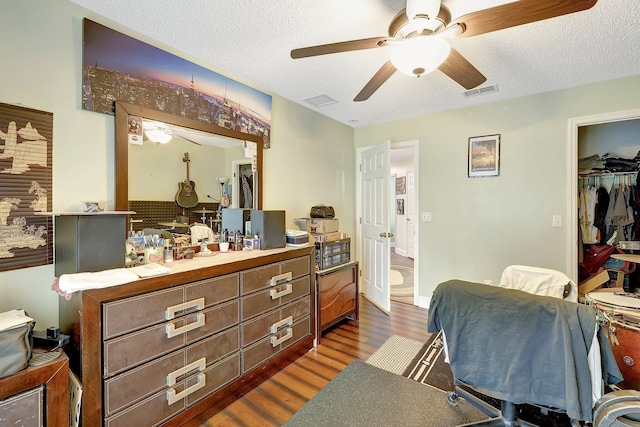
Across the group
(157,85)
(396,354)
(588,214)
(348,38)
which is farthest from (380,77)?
(588,214)

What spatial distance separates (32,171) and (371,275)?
3295mm

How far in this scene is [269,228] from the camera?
92.3 inches

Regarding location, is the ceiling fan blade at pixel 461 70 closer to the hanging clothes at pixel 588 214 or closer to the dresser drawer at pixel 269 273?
the dresser drawer at pixel 269 273

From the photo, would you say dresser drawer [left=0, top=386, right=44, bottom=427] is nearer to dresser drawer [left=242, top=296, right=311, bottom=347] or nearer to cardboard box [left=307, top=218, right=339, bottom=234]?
dresser drawer [left=242, top=296, right=311, bottom=347]

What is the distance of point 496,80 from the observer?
263cm

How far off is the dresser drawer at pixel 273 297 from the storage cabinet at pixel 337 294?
0.78 ft

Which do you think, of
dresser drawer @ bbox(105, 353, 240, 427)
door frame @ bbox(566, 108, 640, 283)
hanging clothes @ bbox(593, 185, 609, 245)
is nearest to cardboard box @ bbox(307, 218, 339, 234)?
dresser drawer @ bbox(105, 353, 240, 427)

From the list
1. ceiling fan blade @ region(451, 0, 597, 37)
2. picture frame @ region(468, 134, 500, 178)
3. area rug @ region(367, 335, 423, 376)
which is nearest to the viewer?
ceiling fan blade @ region(451, 0, 597, 37)

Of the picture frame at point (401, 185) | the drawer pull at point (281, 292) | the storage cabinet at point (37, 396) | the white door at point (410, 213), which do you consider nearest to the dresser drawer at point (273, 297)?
the drawer pull at point (281, 292)

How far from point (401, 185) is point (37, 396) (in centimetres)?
750

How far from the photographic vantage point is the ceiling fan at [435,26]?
1.25 m

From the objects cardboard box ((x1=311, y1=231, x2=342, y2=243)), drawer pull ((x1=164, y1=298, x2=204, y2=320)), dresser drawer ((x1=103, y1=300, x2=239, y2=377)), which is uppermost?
cardboard box ((x1=311, y1=231, x2=342, y2=243))

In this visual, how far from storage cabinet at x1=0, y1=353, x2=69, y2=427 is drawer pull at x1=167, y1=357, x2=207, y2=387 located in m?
0.43

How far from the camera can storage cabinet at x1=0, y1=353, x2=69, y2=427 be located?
1.06 metres
